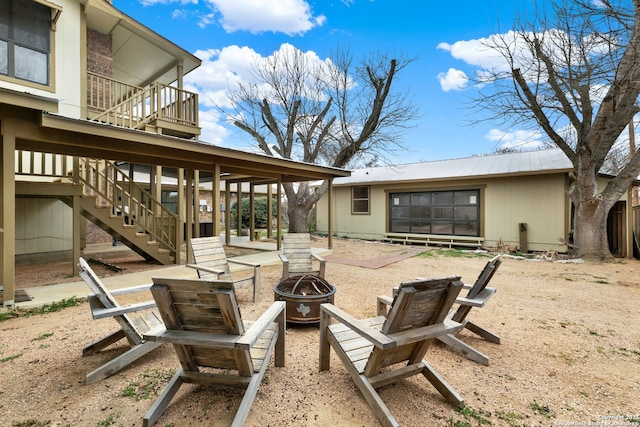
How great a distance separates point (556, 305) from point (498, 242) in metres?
6.01

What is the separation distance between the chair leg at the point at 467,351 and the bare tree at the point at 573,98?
288 inches

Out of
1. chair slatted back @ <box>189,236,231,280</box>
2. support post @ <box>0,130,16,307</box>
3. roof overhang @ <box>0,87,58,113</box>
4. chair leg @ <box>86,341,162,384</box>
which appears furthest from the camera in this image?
chair slatted back @ <box>189,236,231,280</box>

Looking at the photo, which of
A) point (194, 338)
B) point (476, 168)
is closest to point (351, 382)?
point (194, 338)

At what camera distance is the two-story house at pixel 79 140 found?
4359 millimetres

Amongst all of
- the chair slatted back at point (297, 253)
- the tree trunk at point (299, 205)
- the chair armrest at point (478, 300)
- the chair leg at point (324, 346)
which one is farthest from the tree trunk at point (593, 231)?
the chair leg at point (324, 346)

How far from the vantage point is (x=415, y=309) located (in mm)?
1939

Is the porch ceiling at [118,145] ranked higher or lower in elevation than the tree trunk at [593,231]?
higher

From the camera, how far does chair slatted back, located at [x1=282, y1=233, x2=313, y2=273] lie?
17.8ft

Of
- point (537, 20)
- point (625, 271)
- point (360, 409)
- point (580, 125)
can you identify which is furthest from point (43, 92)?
point (625, 271)

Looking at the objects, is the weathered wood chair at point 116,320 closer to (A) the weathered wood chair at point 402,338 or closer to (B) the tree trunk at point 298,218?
(A) the weathered wood chair at point 402,338

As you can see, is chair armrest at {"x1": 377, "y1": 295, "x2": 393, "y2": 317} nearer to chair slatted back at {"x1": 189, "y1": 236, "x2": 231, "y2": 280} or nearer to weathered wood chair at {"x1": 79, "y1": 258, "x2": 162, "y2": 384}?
weathered wood chair at {"x1": 79, "y1": 258, "x2": 162, "y2": 384}

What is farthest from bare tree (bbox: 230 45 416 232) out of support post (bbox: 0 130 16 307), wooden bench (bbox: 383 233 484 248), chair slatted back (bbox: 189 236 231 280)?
support post (bbox: 0 130 16 307)

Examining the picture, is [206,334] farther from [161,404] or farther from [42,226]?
[42,226]

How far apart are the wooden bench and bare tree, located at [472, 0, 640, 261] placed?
281 centimetres
